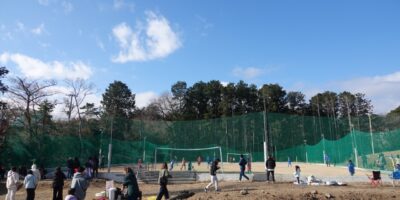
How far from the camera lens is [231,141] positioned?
47531 mm

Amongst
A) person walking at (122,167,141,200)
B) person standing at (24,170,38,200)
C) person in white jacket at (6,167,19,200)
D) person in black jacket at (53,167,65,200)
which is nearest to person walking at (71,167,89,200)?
person walking at (122,167,141,200)

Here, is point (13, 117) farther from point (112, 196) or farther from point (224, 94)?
point (224, 94)

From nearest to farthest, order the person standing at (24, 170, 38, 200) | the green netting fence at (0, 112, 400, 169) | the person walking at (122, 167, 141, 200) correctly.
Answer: the person walking at (122, 167, 141, 200)
the person standing at (24, 170, 38, 200)
the green netting fence at (0, 112, 400, 169)

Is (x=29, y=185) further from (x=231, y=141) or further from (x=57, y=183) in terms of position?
(x=231, y=141)

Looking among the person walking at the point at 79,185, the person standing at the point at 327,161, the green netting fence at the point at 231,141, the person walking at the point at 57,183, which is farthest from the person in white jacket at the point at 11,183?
the person standing at the point at 327,161

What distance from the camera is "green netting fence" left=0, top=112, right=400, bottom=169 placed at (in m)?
31.0

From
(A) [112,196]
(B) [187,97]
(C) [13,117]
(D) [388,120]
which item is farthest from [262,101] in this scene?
(A) [112,196]

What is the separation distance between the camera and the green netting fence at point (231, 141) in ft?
102

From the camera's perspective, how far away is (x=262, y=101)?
263 ft

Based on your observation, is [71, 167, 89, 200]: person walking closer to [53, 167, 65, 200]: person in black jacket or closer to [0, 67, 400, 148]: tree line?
[53, 167, 65, 200]: person in black jacket

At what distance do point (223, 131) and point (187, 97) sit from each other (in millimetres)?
34738

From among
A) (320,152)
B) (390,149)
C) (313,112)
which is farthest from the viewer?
(313,112)

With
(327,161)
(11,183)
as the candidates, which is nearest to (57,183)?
(11,183)

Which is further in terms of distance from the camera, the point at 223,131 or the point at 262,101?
the point at 262,101
